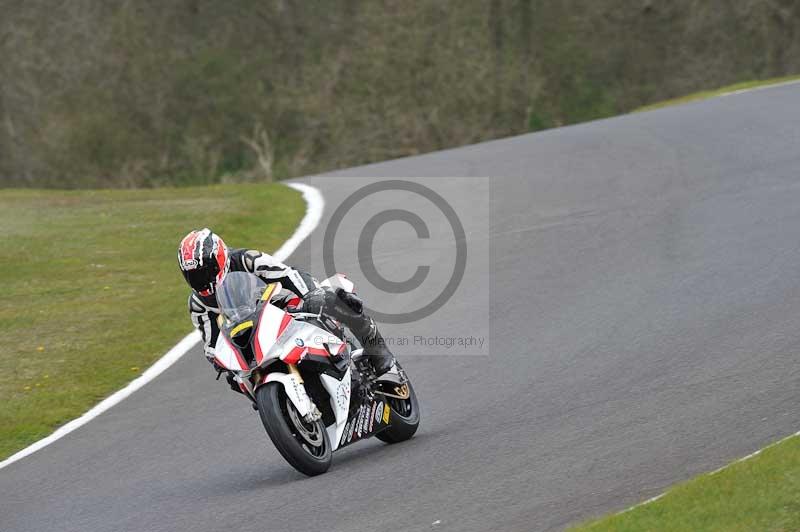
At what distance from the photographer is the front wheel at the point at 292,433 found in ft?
21.4

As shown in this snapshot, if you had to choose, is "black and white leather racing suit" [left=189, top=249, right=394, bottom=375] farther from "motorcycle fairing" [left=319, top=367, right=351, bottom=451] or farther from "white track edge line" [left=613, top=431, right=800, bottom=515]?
"white track edge line" [left=613, top=431, right=800, bottom=515]

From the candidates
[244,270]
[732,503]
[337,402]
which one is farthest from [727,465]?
[244,270]

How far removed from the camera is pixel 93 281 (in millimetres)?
13914

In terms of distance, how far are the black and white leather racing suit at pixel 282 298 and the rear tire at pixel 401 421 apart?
25.8 inches

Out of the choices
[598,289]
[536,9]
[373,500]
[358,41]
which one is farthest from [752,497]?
[536,9]

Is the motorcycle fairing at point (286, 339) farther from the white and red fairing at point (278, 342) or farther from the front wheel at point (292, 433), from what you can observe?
the front wheel at point (292, 433)

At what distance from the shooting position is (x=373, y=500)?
6375mm

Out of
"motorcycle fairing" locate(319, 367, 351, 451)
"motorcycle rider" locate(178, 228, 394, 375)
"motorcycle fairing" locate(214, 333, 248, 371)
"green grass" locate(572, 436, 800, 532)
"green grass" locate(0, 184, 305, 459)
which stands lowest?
"green grass" locate(0, 184, 305, 459)

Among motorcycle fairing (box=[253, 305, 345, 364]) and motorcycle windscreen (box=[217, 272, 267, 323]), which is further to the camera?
motorcycle windscreen (box=[217, 272, 267, 323])

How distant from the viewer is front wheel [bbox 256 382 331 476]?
21.4 feet

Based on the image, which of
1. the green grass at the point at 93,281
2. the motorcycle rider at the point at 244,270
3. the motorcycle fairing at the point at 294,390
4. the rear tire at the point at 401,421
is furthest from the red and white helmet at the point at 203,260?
the green grass at the point at 93,281

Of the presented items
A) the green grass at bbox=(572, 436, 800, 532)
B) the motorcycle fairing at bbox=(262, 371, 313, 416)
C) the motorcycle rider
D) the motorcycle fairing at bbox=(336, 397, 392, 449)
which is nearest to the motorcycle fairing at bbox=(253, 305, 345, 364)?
the motorcycle fairing at bbox=(262, 371, 313, 416)

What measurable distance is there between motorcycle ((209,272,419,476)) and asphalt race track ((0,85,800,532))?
0.84 feet

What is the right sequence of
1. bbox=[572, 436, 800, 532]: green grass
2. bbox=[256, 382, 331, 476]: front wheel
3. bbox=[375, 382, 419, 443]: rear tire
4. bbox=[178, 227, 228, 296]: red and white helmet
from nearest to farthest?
1. bbox=[572, 436, 800, 532]: green grass
2. bbox=[256, 382, 331, 476]: front wheel
3. bbox=[178, 227, 228, 296]: red and white helmet
4. bbox=[375, 382, 419, 443]: rear tire
